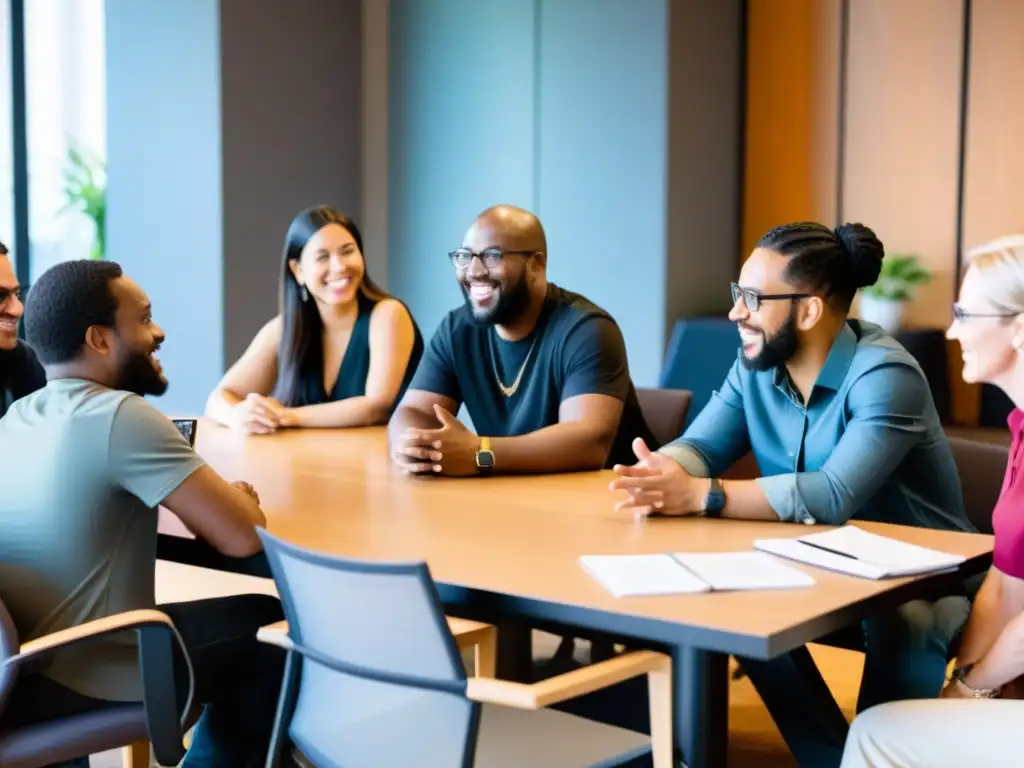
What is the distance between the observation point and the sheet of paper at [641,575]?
1667 mm

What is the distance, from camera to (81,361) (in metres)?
2.07

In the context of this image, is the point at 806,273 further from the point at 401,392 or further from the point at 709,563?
the point at 401,392

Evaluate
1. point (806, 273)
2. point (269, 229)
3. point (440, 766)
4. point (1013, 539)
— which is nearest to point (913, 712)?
point (1013, 539)

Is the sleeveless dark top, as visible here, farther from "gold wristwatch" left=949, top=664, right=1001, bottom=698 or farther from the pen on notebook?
"gold wristwatch" left=949, top=664, right=1001, bottom=698

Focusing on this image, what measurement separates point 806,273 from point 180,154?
13.7ft

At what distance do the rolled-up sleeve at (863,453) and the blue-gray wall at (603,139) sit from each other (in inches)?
120

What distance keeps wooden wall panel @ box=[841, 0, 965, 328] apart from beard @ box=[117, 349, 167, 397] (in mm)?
3649

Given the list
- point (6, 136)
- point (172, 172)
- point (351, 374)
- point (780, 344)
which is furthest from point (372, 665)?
point (6, 136)

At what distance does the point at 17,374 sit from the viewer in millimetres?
3008

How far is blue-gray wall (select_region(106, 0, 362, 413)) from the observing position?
18.8 ft

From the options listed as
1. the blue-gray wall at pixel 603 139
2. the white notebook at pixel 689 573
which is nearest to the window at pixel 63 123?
the blue-gray wall at pixel 603 139

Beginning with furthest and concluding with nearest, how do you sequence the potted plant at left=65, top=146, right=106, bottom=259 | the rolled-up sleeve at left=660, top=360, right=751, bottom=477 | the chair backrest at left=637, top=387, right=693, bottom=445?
the potted plant at left=65, top=146, right=106, bottom=259 < the chair backrest at left=637, top=387, right=693, bottom=445 < the rolled-up sleeve at left=660, top=360, right=751, bottom=477

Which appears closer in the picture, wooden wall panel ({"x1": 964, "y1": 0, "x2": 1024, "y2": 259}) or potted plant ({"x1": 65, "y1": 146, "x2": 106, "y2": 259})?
wooden wall panel ({"x1": 964, "y1": 0, "x2": 1024, "y2": 259})

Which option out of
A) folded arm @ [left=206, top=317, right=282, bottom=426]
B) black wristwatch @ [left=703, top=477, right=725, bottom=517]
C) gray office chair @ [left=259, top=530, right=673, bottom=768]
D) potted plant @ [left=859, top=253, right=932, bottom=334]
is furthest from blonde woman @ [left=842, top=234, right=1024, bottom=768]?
potted plant @ [left=859, top=253, right=932, bottom=334]
